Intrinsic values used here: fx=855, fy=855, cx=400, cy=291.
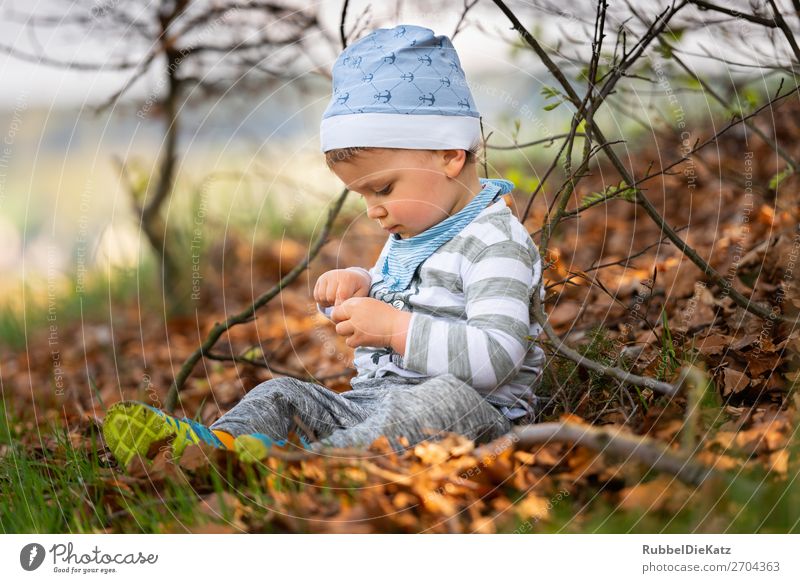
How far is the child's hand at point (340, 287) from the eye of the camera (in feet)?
7.29

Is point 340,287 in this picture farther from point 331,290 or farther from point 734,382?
point 734,382

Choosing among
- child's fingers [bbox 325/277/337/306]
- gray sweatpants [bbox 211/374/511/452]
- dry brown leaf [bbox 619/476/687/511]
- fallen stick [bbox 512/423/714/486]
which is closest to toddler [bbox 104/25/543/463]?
gray sweatpants [bbox 211/374/511/452]

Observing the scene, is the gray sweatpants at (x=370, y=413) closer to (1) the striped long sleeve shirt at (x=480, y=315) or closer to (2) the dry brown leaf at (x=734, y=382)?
(1) the striped long sleeve shirt at (x=480, y=315)

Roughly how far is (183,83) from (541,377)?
107 inches

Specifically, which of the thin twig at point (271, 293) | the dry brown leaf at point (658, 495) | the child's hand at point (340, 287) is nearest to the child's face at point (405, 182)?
the child's hand at point (340, 287)

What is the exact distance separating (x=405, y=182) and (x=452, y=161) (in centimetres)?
13

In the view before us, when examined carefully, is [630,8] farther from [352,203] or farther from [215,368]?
[215,368]

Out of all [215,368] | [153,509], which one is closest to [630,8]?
[153,509]

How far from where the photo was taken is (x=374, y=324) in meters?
1.98

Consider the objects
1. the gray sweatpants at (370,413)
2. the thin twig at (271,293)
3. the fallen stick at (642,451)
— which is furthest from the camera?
the thin twig at (271,293)

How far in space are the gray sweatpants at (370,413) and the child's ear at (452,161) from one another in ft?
1.63

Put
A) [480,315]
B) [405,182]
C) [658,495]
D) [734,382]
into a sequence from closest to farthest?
[658,495]
[480,315]
[405,182]
[734,382]

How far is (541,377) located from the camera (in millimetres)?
2285

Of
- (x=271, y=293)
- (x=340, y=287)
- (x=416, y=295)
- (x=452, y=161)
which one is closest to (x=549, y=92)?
(x=452, y=161)
